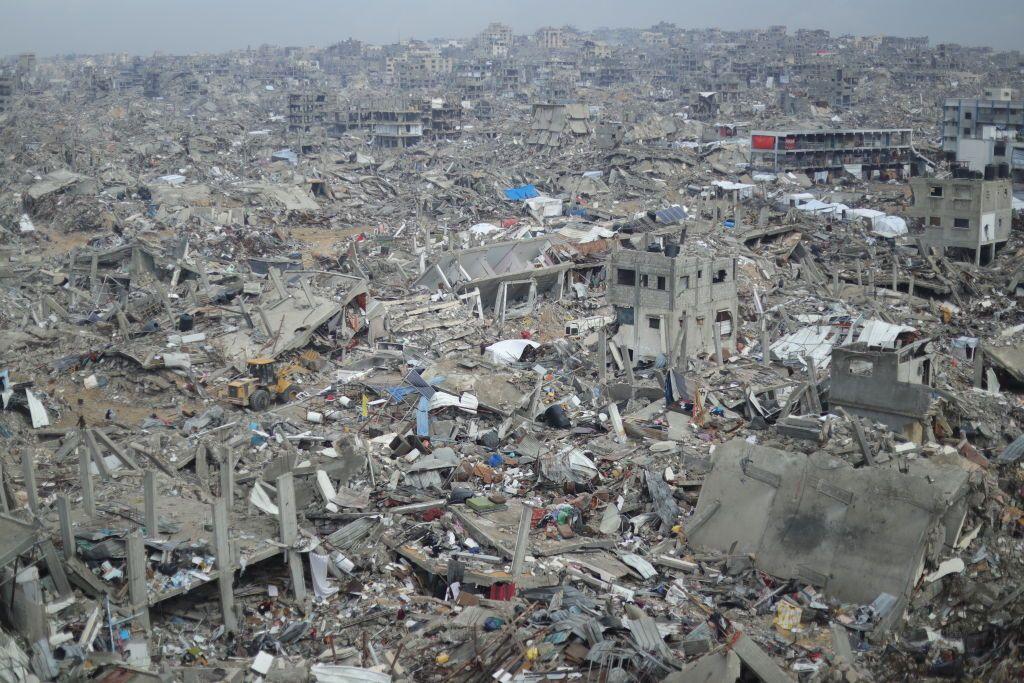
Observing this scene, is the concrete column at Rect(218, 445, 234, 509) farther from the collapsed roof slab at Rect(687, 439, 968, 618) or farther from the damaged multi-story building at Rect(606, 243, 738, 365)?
the damaged multi-story building at Rect(606, 243, 738, 365)

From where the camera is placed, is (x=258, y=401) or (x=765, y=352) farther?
(x=765, y=352)

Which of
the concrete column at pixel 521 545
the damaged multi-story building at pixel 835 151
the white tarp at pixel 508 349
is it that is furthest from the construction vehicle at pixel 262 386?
the damaged multi-story building at pixel 835 151

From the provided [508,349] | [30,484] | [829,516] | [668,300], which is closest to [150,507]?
[30,484]

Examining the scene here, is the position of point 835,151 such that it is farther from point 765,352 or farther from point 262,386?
point 262,386

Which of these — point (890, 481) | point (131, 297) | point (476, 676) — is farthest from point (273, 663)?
point (131, 297)

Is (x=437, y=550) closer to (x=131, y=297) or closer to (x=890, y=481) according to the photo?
(x=890, y=481)

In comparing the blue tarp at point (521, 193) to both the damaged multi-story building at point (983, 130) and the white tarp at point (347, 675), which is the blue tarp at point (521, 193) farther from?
the white tarp at point (347, 675)
